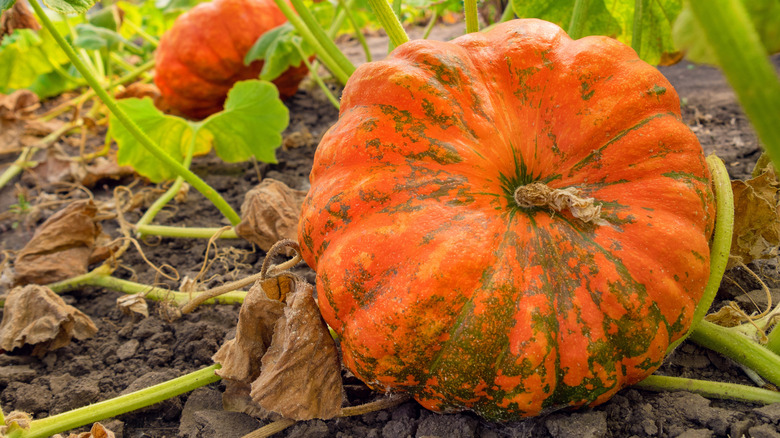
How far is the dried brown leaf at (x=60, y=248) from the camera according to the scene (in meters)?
2.08

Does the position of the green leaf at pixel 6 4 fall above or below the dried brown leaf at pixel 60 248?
above

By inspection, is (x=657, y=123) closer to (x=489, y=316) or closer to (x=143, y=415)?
(x=489, y=316)

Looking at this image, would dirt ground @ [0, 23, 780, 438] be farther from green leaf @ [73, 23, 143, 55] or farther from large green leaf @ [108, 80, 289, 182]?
green leaf @ [73, 23, 143, 55]

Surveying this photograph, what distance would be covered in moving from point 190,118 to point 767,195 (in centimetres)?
305

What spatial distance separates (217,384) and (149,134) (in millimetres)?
1499

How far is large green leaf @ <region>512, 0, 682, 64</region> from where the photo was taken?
6.85 ft

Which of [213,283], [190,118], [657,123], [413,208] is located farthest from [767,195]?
[190,118]

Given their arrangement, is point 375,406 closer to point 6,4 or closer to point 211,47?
point 6,4

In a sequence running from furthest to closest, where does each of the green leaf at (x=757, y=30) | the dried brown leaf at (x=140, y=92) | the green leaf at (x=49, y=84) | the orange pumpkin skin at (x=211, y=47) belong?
the green leaf at (x=49, y=84) → the dried brown leaf at (x=140, y=92) → the orange pumpkin skin at (x=211, y=47) → the green leaf at (x=757, y=30)

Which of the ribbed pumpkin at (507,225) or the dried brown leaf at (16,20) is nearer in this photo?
the ribbed pumpkin at (507,225)

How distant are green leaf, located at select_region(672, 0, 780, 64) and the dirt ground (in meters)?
0.81

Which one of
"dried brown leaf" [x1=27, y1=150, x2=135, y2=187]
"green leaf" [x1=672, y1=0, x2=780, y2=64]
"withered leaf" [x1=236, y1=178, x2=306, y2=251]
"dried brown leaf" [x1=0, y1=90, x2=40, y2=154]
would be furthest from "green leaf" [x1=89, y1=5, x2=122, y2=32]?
"green leaf" [x1=672, y1=0, x2=780, y2=64]

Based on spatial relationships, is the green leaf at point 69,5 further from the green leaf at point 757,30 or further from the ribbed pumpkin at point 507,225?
the green leaf at point 757,30

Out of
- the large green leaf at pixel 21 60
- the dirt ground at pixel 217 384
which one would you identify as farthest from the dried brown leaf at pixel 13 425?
the large green leaf at pixel 21 60
